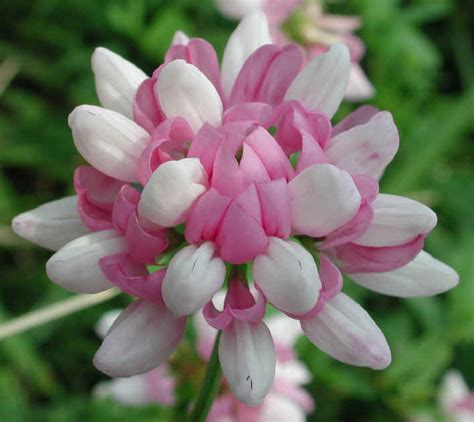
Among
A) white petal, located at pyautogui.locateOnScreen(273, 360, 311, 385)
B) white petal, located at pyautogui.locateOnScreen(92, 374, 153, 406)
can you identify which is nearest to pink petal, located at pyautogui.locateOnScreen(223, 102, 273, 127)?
white petal, located at pyautogui.locateOnScreen(273, 360, 311, 385)

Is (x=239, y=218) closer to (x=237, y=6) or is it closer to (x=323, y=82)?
(x=323, y=82)

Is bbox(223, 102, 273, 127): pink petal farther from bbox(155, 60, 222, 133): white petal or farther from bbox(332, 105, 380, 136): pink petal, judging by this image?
bbox(332, 105, 380, 136): pink petal

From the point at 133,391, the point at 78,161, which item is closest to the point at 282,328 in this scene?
the point at 133,391

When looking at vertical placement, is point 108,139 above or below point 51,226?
above

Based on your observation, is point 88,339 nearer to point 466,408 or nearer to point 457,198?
point 466,408

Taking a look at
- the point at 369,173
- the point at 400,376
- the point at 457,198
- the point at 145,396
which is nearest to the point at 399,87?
the point at 457,198

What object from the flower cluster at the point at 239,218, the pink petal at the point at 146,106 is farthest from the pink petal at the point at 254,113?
the pink petal at the point at 146,106

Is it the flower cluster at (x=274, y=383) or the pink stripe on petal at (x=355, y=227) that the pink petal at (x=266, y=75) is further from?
the flower cluster at (x=274, y=383)
